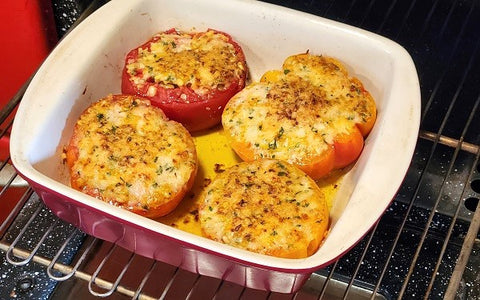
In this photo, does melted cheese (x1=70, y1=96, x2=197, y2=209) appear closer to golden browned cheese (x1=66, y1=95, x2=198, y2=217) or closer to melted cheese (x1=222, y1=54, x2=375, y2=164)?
golden browned cheese (x1=66, y1=95, x2=198, y2=217)

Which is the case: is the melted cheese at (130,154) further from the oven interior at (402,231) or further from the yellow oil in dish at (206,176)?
the oven interior at (402,231)

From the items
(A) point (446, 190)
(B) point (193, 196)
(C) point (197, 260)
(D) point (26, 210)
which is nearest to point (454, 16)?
(A) point (446, 190)

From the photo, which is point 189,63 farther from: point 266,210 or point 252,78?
point 266,210

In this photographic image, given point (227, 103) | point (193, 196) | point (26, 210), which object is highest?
point (227, 103)

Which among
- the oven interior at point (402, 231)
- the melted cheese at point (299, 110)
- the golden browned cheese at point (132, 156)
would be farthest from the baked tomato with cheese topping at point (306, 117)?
the oven interior at point (402, 231)

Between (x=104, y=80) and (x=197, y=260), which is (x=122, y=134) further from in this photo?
(x=197, y=260)

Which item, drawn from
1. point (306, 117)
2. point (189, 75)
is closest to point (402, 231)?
point (306, 117)
